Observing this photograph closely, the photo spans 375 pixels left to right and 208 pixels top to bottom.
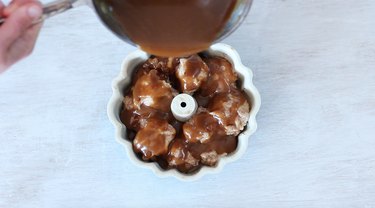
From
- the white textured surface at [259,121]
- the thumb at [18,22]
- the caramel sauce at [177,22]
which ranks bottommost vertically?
the white textured surface at [259,121]

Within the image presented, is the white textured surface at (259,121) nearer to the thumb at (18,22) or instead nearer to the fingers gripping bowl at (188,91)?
the fingers gripping bowl at (188,91)

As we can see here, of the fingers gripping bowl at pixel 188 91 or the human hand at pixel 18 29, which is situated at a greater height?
the human hand at pixel 18 29

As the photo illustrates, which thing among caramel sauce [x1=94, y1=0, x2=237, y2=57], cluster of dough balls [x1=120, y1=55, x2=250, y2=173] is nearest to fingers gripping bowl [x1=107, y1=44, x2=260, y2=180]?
cluster of dough balls [x1=120, y1=55, x2=250, y2=173]

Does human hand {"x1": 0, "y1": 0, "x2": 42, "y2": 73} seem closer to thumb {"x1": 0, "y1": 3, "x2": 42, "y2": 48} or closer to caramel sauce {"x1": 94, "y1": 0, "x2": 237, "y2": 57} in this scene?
thumb {"x1": 0, "y1": 3, "x2": 42, "y2": 48}

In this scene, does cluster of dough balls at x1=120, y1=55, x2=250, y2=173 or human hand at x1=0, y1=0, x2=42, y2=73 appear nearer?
human hand at x1=0, y1=0, x2=42, y2=73

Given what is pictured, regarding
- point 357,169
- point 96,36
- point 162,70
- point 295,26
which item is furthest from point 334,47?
point 96,36

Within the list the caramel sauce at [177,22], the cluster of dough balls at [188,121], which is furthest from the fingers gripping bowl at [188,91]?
the caramel sauce at [177,22]
